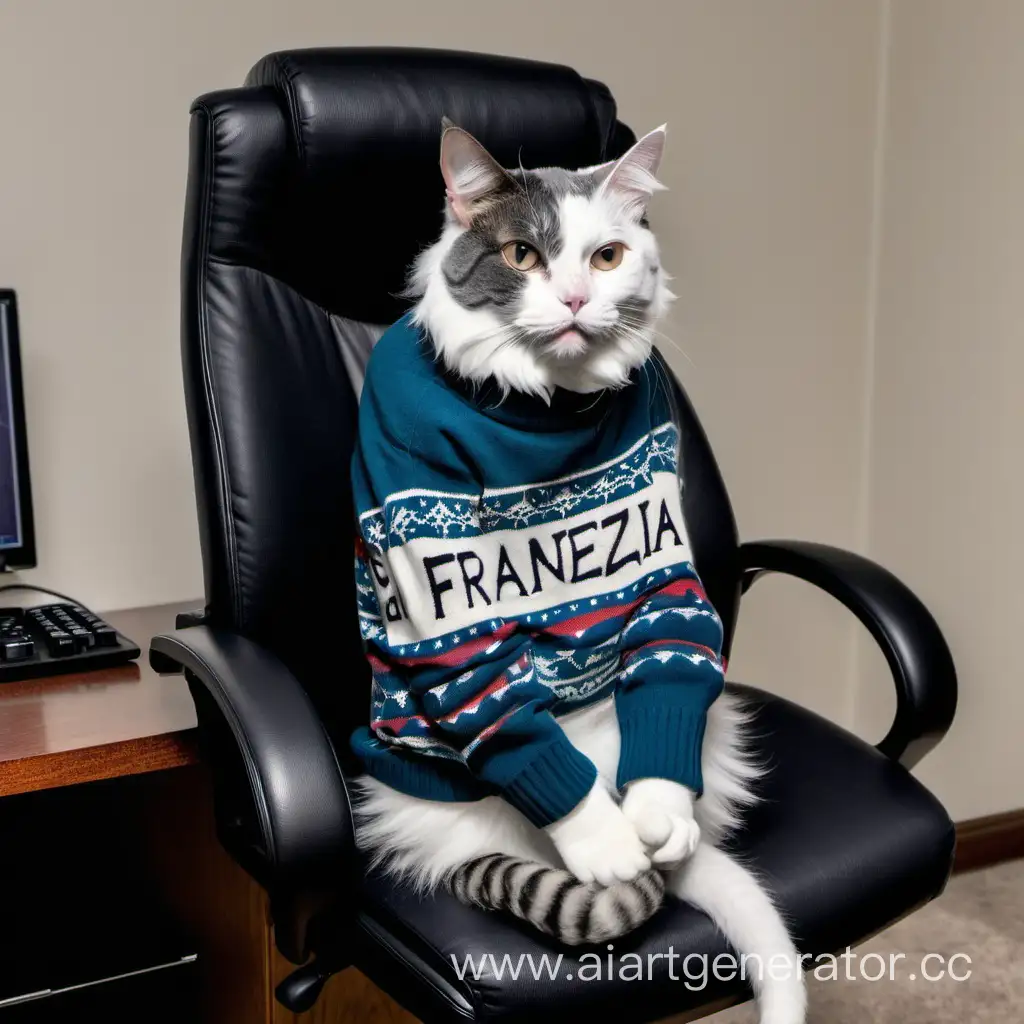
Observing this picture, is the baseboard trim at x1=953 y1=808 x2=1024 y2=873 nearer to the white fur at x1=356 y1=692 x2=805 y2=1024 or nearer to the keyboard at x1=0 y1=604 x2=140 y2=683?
the white fur at x1=356 y1=692 x2=805 y2=1024

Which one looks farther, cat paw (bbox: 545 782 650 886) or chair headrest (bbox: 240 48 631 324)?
chair headrest (bbox: 240 48 631 324)

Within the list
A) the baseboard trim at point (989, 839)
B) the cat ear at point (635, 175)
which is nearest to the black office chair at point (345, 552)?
the cat ear at point (635, 175)

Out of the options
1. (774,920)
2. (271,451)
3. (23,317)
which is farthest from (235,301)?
(774,920)

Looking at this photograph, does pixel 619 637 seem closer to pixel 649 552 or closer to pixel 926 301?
pixel 649 552

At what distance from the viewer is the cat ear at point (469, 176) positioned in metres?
1.05

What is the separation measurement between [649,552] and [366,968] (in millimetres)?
466

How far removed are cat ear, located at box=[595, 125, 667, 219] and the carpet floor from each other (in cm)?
112

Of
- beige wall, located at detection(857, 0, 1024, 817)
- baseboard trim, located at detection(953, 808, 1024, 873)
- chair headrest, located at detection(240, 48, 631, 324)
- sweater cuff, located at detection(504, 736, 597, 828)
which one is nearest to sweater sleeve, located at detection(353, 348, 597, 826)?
sweater cuff, located at detection(504, 736, 597, 828)

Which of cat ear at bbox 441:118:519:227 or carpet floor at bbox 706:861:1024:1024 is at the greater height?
cat ear at bbox 441:118:519:227

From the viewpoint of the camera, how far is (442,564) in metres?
1.07

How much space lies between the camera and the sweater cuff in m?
1.00

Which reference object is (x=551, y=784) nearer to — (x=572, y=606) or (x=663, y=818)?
(x=663, y=818)

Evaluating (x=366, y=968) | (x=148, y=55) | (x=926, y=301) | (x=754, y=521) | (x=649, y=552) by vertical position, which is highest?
(x=148, y=55)

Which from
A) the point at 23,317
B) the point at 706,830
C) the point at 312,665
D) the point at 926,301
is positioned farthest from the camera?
the point at 926,301
